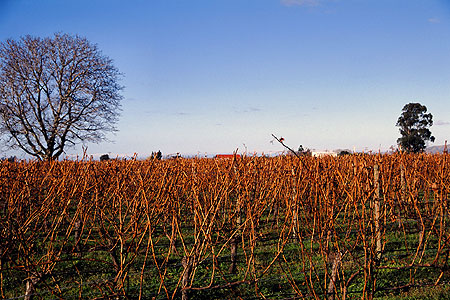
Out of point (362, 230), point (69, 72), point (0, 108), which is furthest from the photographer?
point (69, 72)

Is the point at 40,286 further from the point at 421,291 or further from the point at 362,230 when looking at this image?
the point at 421,291

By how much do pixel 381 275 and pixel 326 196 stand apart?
9.47 feet

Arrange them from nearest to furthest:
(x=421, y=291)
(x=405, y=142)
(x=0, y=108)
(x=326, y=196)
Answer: (x=326, y=196), (x=421, y=291), (x=0, y=108), (x=405, y=142)

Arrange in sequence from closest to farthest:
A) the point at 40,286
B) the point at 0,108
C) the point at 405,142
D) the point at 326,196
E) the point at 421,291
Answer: the point at 326,196 < the point at 421,291 < the point at 40,286 < the point at 0,108 < the point at 405,142

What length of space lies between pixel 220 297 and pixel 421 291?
9.03 feet

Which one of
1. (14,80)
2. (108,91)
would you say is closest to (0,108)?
(14,80)

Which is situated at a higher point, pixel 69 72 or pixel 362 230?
pixel 69 72

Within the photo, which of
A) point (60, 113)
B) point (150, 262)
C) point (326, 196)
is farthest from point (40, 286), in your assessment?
point (60, 113)

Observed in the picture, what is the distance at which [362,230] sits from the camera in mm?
2902

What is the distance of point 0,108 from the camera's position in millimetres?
20172

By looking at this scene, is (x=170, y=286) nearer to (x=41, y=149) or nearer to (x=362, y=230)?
(x=362, y=230)

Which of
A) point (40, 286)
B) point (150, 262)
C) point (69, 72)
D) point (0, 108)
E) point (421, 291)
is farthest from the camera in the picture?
point (69, 72)

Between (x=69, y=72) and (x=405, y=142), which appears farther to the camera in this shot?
(x=405, y=142)

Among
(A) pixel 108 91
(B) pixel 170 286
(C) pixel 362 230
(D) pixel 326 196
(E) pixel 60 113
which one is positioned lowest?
(B) pixel 170 286
